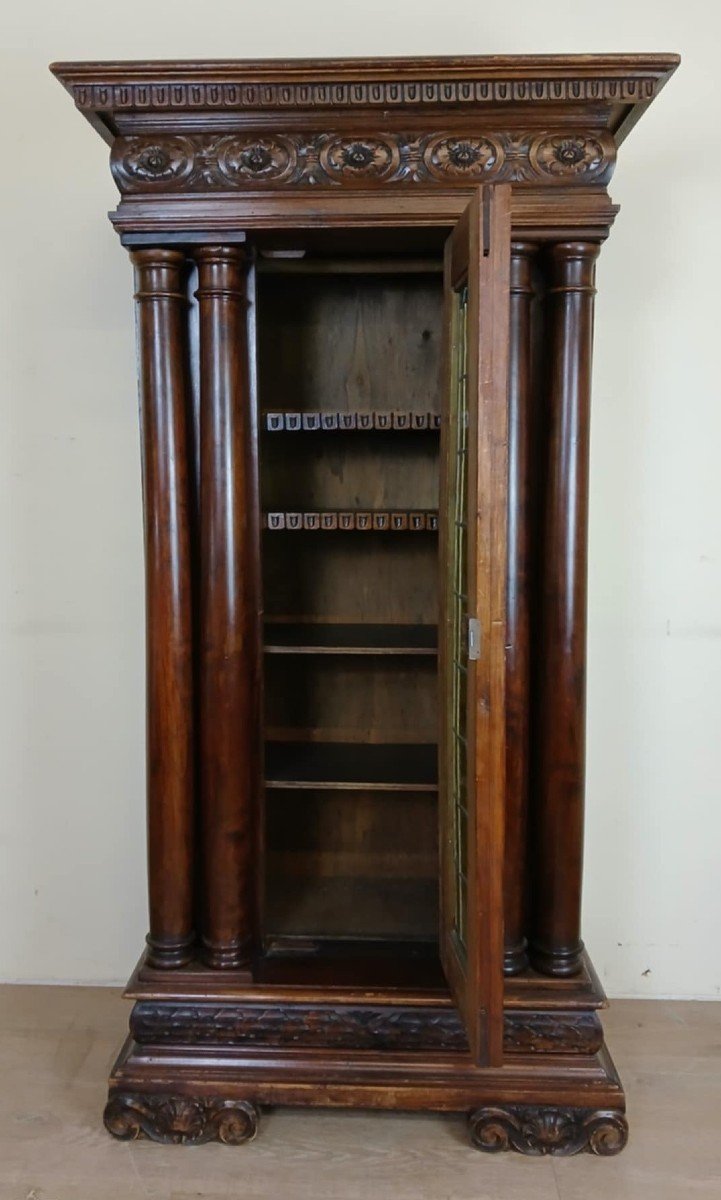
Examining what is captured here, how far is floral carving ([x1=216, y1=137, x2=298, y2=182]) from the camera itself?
1.83 metres

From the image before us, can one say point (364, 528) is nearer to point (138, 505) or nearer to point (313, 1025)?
point (138, 505)

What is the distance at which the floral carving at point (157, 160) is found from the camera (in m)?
1.83

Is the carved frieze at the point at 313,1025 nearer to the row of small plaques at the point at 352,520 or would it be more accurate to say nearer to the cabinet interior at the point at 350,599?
the cabinet interior at the point at 350,599

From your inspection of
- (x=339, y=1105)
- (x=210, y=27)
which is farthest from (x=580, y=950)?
(x=210, y=27)

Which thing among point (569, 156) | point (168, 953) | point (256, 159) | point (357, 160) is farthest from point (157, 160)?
point (168, 953)

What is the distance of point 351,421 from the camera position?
2.03m

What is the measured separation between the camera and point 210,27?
91.4 inches

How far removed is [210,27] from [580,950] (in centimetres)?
213

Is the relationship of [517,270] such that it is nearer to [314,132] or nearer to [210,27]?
[314,132]

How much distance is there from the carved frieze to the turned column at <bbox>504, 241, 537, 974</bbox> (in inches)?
6.1

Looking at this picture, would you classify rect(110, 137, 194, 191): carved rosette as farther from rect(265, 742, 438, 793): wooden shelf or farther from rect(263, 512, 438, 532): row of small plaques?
rect(265, 742, 438, 793): wooden shelf

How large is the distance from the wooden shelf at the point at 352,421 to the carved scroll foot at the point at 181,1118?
129 centimetres

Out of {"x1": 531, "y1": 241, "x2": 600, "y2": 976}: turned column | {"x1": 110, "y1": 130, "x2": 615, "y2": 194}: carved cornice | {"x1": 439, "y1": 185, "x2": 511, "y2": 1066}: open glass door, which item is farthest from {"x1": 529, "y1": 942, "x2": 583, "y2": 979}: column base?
{"x1": 110, "y1": 130, "x2": 615, "y2": 194}: carved cornice

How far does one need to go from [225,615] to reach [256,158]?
82cm
